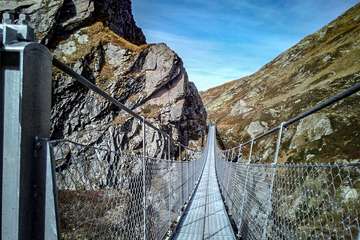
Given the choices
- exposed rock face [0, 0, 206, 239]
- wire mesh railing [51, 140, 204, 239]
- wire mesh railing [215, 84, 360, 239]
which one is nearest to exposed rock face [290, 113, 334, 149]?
exposed rock face [0, 0, 206, 239]

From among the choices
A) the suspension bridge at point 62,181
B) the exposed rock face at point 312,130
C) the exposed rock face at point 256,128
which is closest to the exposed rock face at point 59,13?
the exposed rock face at point 256,128

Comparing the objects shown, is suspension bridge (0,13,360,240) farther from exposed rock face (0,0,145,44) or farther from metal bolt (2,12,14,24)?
exposed rock face (0,0,145,44)

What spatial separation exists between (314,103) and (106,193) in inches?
913

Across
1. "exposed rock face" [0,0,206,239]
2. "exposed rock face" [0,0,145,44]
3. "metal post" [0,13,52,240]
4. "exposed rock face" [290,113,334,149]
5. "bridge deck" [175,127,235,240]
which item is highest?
"exposed rock face" [0,0,145,44]

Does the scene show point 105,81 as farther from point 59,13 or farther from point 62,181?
point 62,181

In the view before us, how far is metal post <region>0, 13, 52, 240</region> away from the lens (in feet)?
2.93

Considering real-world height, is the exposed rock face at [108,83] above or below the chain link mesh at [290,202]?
above

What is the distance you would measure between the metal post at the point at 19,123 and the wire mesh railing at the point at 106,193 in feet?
0.30

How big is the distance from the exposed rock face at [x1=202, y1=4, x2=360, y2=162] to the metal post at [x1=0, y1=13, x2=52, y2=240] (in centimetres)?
396

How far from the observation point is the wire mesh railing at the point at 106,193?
55.0 inches

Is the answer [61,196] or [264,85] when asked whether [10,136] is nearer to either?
[61,196]

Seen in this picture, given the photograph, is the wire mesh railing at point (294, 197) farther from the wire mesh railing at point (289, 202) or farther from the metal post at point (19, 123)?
the metal post at point (19, 123)

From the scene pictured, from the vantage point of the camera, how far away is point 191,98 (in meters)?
28.2

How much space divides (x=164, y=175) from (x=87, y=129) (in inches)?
794
